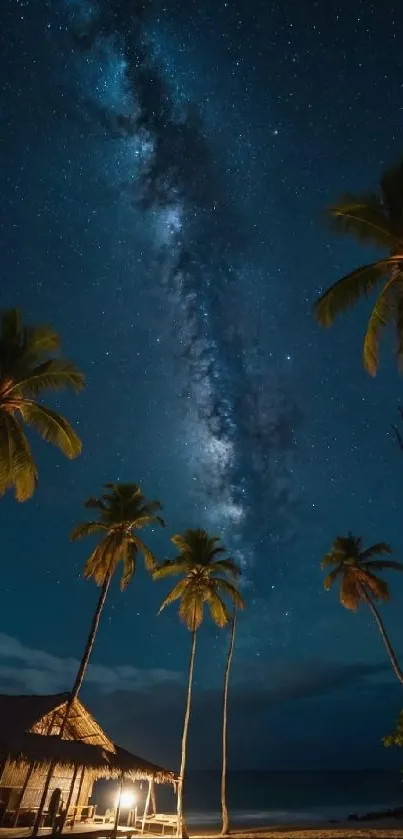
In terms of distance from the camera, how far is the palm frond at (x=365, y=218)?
14.6 meters

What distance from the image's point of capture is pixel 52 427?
18312 millimetres

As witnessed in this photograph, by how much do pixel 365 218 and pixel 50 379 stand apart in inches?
412

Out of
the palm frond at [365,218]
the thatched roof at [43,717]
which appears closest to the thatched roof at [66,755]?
the thatched roof at [43,717]

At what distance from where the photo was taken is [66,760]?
1695cm

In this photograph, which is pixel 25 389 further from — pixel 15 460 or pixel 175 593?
pixel 175 593

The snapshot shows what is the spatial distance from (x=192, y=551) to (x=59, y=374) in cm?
1419

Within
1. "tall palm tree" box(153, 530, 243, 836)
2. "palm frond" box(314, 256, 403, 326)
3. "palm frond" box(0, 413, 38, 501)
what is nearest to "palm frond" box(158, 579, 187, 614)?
"tall palm tree" box(153, 530, 243, 836)

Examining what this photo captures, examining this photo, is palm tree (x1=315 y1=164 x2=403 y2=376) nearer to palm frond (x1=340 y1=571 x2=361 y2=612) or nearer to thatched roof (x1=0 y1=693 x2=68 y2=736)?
thatched roof (x1=0 y1=693 x2=68 y2=736)

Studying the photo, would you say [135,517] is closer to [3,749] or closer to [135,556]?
[135,556]

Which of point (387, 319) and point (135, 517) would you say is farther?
point (135, 517)

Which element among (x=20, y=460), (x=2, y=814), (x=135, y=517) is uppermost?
(x=135, y=517)

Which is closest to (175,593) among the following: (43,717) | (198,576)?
(198,576)

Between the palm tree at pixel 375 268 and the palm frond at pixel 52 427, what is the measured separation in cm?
893

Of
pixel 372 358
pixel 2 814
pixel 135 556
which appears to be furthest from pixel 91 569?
pixel 372 358
